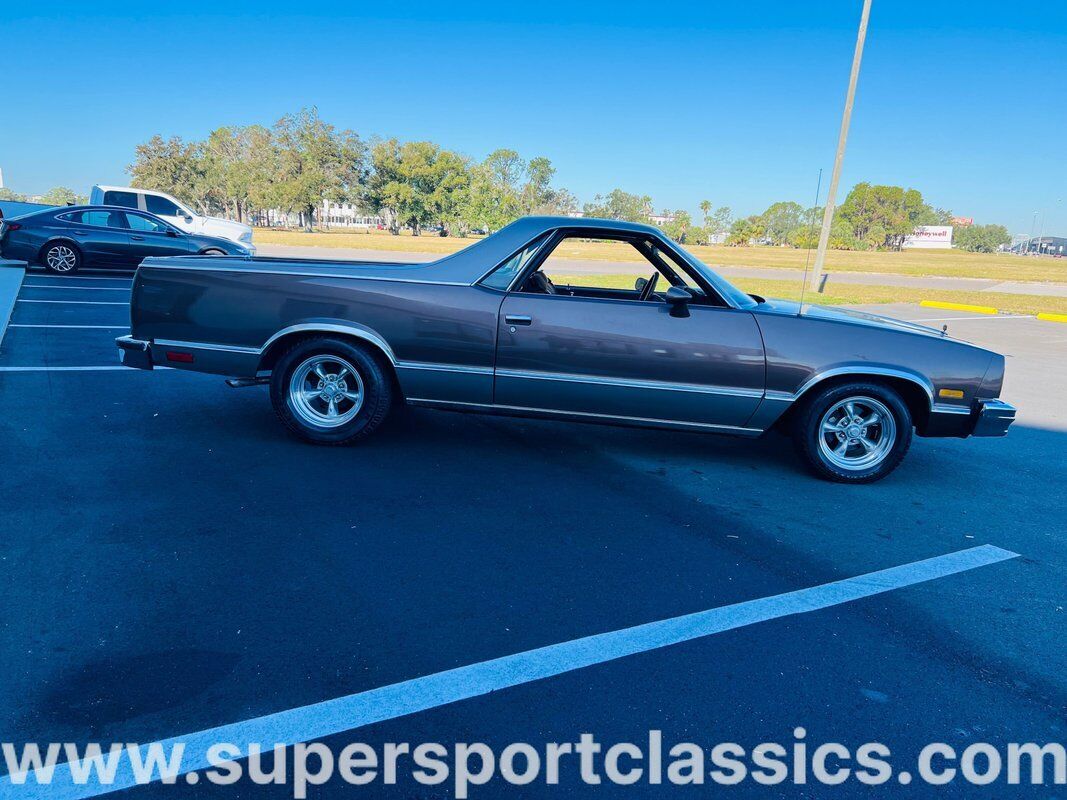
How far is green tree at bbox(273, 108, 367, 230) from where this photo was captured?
7775cm

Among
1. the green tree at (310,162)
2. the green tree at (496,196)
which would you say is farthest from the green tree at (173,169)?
the green tree at (496,196)

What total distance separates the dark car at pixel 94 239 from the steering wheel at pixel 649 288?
40.7 feet

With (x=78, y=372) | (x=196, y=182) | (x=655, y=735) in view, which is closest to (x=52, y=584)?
(x=655, y=735)

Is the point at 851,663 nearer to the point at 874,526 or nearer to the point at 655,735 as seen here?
the point at 655,735

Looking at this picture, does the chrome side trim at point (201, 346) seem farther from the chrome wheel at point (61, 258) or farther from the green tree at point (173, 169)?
the green tree at point (173, 169)

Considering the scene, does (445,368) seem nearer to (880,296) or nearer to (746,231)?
(880,296)

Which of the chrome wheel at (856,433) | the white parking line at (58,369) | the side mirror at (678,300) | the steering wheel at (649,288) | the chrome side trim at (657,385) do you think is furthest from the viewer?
the white parking line at (58,369)

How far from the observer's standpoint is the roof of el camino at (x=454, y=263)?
499 cm

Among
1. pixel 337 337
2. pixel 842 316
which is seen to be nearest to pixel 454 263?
pixel 337 337

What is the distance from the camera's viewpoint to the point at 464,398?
5.03 meters

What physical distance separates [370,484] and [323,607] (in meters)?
1.47

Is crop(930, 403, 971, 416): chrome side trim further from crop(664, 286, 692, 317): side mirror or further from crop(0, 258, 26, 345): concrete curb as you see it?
crop(0, 258, 26, 345): concrete curb

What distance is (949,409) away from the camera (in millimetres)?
4867

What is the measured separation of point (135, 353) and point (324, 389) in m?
1.39
